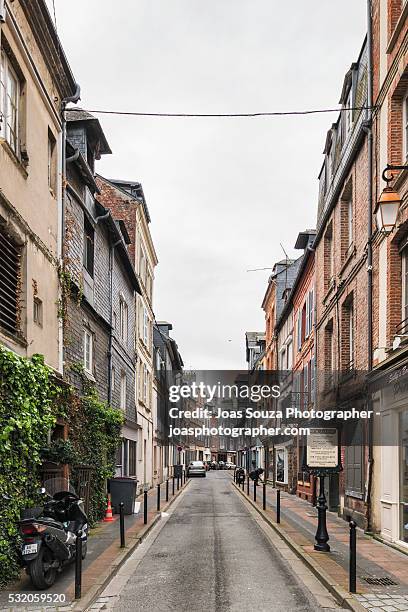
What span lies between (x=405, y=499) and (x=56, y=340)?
282 inches

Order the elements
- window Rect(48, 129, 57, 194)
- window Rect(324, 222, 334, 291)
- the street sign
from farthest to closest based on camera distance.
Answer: window Rect(324, 222, 334, 291) → window Rect(48, 129, 57, 194) → the street sign

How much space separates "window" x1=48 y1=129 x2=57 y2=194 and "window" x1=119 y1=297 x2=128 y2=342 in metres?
11.4

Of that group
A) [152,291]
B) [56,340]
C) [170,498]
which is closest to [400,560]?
[56,340]

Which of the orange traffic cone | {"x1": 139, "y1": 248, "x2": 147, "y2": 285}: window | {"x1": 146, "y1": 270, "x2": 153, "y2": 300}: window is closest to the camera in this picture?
the orange traffic cone

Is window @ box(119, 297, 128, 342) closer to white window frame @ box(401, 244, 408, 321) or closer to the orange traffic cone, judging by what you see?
the orange traffic cone

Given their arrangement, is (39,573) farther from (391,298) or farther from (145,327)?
(145,327)

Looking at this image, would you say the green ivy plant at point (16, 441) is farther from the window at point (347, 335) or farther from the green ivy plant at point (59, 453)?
the window at point (347, 335)

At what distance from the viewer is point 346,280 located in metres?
19.4

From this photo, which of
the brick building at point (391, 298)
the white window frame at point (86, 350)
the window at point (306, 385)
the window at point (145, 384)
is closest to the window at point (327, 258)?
the window at point (306, 385)

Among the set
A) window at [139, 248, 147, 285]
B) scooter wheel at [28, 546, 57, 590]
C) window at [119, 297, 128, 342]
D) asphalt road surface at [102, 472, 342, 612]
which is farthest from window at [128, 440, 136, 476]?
scooter wheel at [28, 546, 57, 590]

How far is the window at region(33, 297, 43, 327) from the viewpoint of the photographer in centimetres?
1290

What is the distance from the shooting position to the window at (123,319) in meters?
25.8

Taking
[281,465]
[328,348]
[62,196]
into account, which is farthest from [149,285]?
[62,196]

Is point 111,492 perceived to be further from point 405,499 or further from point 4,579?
point 4,579
